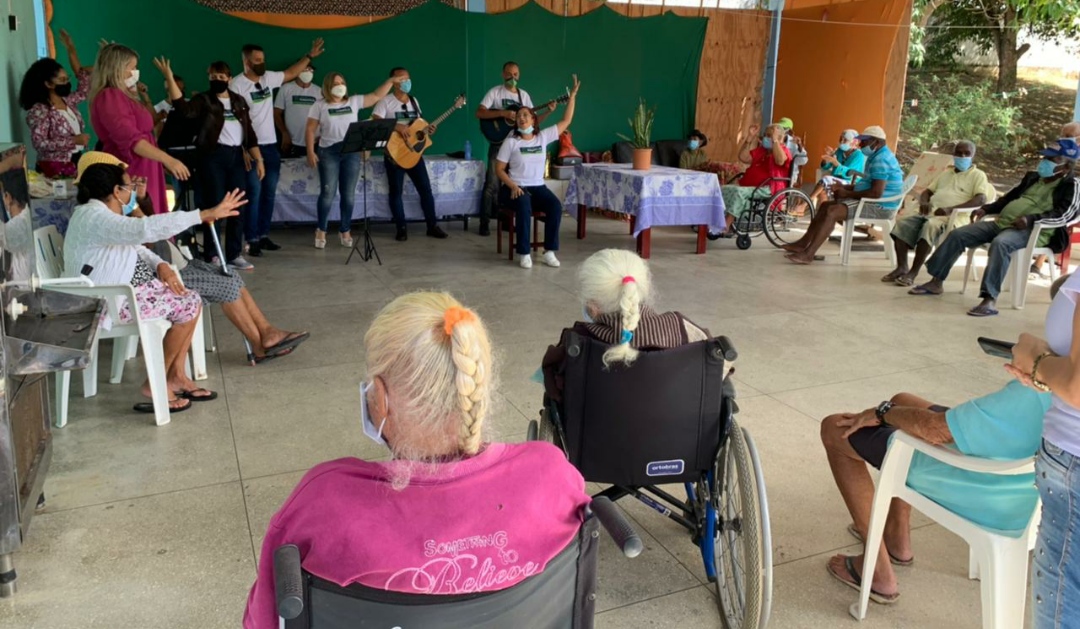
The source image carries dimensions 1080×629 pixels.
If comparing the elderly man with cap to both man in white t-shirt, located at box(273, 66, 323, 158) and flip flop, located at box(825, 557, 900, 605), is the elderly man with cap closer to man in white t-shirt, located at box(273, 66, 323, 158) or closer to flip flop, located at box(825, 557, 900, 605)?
man in white t-shirt, located at box(273, 66, 323, 158)

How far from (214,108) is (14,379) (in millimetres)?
3940

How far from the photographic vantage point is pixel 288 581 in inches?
40.7

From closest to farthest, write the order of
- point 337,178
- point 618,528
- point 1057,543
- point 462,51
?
1. point 618,528
2. point 1057,543
3. point 337,178
4. point 462,51

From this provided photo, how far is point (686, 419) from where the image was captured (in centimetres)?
205

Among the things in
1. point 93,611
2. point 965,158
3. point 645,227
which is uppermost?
point 965,158

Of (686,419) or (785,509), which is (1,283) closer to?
(686,419)

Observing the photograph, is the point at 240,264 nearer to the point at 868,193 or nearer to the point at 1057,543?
the point at 868,193

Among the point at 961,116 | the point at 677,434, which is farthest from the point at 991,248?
the point at 961,116

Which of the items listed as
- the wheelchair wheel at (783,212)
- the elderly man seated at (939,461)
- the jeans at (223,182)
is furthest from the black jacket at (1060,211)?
the jeans at (223,182)

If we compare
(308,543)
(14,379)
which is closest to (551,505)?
(308,543)

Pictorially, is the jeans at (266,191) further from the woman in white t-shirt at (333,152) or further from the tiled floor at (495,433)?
the tiled floor at (495,433)

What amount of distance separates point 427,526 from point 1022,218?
521 centimetres

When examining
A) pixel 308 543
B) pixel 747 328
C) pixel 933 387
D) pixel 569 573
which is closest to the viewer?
pixel 308 543

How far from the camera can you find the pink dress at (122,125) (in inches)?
181
